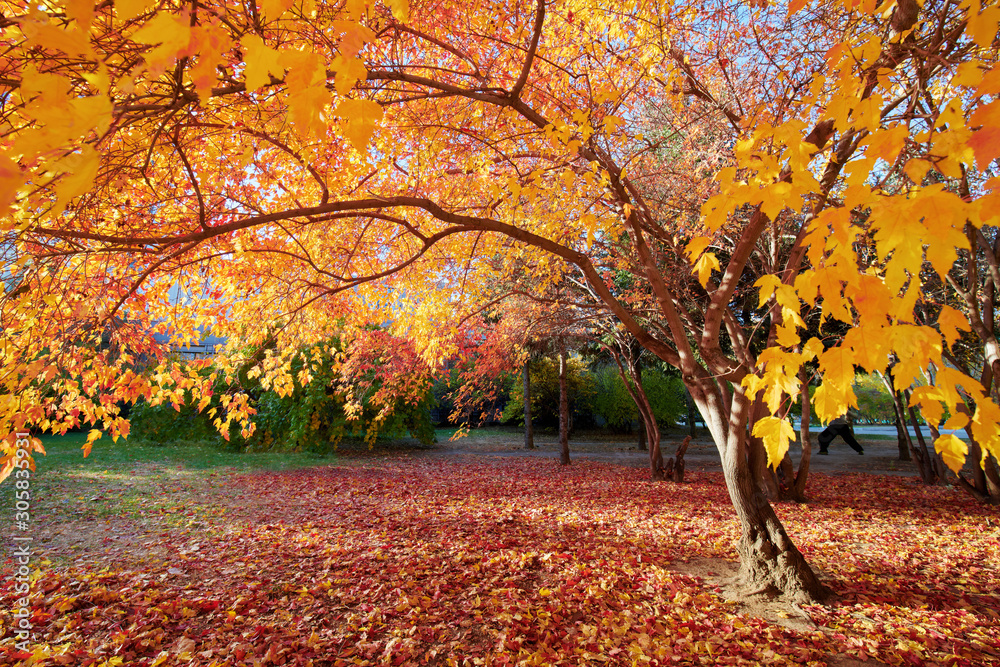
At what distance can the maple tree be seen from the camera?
132cm

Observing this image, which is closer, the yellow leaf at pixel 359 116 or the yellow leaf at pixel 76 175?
the yellow leaf at pixel 76 175

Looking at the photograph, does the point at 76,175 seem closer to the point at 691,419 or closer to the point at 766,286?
the point at 766,286

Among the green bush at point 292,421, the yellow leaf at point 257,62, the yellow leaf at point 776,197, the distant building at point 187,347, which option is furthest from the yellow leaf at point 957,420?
the green bush at point 292,421

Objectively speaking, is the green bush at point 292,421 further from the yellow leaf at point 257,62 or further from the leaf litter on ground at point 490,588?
the yellow leaf at point 257,62

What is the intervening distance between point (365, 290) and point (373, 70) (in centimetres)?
364

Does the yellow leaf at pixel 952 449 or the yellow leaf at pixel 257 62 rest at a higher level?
the yellow leaf at pixel 257 62

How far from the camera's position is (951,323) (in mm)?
1518

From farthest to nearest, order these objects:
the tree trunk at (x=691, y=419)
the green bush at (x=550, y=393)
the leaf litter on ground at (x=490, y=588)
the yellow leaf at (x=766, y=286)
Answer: the green bush at (x=550, y=393) → the tree trunk at (x=691, y=419) → the leaf litter on ground at (x=490, y=588) → the yellow leaf at (x=766, y=286)

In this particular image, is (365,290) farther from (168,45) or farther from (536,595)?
(168,45)

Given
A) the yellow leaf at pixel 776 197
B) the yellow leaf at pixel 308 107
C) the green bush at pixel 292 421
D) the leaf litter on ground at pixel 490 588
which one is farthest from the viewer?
the green bush at pixel 292 421

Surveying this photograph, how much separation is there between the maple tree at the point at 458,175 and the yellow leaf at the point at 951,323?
0.6 inches

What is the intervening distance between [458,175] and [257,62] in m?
4.73

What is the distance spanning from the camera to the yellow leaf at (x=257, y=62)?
111 cm

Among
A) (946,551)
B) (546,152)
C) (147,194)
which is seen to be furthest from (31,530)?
(946,551)
